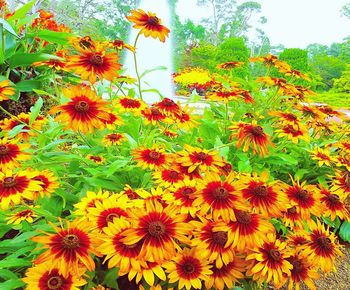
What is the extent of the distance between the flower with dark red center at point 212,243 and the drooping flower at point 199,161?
200 millimetres

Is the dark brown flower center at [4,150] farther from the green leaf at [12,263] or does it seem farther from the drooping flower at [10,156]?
the green leaf at [12,263]

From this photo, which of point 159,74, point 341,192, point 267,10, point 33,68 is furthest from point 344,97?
point 267,10

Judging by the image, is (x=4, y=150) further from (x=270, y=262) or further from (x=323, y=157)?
(x=323, y=157)

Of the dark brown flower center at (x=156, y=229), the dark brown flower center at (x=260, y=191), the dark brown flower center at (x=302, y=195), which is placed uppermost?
the dark brown flower center at (x=260, y=191)

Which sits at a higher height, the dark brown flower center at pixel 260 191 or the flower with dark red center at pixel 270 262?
the dark brown flower center at pixel 260 191

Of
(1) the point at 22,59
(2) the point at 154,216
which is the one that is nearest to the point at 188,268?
(2) the point at 154,216

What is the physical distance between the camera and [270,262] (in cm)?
81

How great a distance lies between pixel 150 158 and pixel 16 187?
1.28ft

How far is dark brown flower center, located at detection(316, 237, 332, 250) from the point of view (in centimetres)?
89

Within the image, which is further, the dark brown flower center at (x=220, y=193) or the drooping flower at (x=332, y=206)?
the drooping flower at (x=332, y=206)

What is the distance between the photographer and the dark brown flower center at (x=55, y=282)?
2.39 ft

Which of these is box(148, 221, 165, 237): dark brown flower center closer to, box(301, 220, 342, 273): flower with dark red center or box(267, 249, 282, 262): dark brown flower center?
box(267, 249, 282, 262): dark brown flower center

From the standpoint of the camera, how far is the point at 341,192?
1.13 m

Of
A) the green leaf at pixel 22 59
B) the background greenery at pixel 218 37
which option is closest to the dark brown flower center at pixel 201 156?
the background greenery at pixel 218 37
